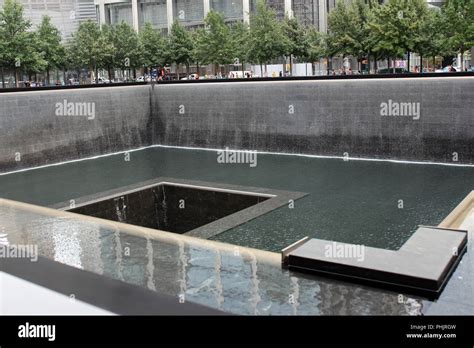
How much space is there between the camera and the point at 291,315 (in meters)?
5.26

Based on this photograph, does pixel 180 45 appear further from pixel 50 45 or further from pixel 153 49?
pixel 50 45

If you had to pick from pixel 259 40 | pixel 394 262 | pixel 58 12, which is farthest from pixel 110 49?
pixel 394 262

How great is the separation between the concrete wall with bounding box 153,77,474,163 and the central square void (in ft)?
18.8

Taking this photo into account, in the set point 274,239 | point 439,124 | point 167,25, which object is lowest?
point 274,239

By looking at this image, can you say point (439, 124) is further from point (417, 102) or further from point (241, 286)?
point (241, 286)

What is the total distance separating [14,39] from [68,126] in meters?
18.0

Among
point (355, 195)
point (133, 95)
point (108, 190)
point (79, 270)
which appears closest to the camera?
point (79, 270)

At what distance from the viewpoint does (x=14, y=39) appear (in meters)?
33.8

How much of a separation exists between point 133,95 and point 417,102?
10.6m

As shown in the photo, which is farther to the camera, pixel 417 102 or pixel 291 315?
pixel 417 102

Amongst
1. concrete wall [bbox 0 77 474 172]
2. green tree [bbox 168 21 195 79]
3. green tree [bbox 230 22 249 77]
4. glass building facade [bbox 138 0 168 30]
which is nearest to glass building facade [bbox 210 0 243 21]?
glass building facade [bbox 138 0 168 30]

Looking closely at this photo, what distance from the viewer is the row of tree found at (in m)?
27.5

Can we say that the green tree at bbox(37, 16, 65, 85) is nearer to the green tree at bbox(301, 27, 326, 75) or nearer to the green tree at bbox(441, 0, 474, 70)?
the green tree at bbox(301, 27, 326, 75)
